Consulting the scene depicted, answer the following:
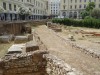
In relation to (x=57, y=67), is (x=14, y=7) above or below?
above

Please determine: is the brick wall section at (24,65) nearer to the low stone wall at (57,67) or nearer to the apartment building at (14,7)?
the low stone wall at (57,67)

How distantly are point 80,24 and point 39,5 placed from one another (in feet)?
113

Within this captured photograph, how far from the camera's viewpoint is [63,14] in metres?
107

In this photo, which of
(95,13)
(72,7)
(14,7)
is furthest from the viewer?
(72,7)

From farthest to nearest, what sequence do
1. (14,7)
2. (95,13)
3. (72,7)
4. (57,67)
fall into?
1. (72,7)
2. (95,13)
3. (14,7)
4. (57,67)

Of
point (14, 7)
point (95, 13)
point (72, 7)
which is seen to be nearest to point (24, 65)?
point (14, 7)

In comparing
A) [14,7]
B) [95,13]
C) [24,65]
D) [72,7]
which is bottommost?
[24,65]

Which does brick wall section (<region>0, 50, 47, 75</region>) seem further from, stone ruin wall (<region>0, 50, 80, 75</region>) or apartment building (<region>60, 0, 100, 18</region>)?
apartment building (<region>60, 0, 100, 18</region>)

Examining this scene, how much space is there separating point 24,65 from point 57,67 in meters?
3.17

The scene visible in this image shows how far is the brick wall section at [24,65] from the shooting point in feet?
41.8

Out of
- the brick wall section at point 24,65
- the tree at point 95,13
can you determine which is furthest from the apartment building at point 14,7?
the brick wall section at point 24,65

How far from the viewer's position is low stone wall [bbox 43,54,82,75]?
896 cm

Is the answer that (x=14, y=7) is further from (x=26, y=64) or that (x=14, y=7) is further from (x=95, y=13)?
(x=26, y=64)

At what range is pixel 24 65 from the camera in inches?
504
